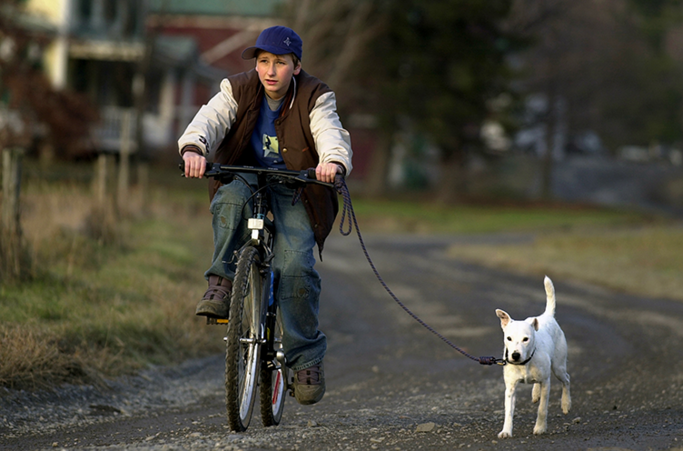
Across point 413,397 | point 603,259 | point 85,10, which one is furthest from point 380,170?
point 413,397

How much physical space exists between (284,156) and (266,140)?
7.2 inches

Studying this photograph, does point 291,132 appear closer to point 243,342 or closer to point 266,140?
point 266,140

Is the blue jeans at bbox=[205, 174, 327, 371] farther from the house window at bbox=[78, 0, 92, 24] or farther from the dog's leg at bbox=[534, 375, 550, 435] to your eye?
the house window at bbox=[78, 0, 92, 24]

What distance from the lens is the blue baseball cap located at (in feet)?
16.5

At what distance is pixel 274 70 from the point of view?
5.05 m

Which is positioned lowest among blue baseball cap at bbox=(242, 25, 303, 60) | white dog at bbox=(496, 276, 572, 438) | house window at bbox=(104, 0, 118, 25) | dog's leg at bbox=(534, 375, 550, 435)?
dog's leg at bbox=(534, 375, 550, 435)

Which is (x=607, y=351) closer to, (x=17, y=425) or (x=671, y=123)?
(x=17, y=425)

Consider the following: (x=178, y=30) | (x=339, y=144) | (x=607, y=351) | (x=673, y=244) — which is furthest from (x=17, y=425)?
(x=178, y=30)

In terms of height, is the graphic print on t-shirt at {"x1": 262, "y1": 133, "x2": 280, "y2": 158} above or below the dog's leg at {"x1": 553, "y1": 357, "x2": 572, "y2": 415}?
above

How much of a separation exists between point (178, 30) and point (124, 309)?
3512cm

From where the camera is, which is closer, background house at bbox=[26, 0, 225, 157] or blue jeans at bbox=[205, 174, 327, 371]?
blue jeans at bbox=[205, 174, 327, 371]

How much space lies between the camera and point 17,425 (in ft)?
17.3

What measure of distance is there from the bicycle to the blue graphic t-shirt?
0.32 m

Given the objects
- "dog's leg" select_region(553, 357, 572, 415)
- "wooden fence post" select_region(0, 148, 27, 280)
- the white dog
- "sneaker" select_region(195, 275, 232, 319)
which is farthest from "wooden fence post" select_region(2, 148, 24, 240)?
"dog's leg" select_region(553, 357, 572, 415)
